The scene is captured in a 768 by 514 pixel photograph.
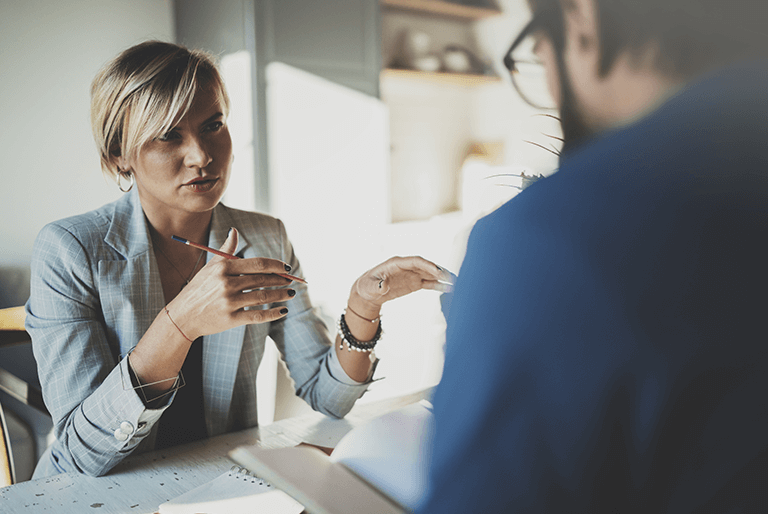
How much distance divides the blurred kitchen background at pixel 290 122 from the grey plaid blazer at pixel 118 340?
0.29m

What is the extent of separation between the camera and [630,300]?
23 centimetres

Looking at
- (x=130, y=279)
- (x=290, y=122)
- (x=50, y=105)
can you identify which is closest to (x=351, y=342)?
(x=130, y=279)

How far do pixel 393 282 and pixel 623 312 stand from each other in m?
0.66

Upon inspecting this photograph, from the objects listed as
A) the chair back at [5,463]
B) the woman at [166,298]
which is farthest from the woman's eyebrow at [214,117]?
the chair back at [5,463]

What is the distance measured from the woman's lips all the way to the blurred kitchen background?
0.53m

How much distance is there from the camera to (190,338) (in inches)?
29.6

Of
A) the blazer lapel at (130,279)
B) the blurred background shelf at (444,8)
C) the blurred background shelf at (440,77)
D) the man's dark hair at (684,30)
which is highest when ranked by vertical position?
the blurred background shelf at (444,8)

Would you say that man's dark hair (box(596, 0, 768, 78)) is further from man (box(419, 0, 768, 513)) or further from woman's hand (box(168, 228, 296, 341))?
woman's hand (box(168, 228, 296, 341))

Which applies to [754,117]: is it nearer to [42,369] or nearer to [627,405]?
[627,405]

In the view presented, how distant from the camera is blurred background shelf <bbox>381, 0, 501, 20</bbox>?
8.41 feet

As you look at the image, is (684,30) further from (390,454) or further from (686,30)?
(390,454)

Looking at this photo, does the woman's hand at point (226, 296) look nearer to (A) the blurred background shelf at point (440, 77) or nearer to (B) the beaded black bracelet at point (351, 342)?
(B) the beaded black bracelet at point (351, 342)

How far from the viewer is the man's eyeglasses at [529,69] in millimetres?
275

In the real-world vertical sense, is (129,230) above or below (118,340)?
above
